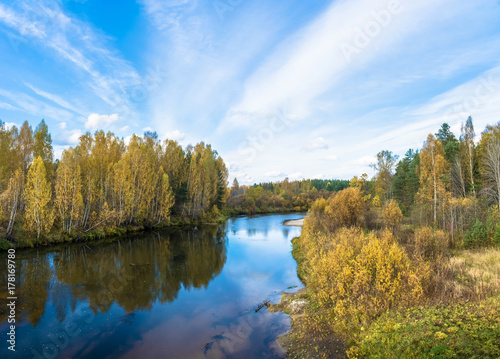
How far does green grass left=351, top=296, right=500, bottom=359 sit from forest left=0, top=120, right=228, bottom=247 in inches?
1099

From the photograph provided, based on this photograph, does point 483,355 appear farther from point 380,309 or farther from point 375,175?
point 375,175

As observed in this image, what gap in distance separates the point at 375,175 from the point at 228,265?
3724 centimetres

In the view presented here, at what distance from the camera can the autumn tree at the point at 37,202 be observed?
22.5 metres

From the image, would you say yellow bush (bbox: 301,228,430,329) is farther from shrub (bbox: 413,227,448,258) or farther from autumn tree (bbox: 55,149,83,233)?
autumn tree (bbox: 55,149,83,233)

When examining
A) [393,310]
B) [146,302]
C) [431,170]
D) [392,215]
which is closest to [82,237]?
[146,302]

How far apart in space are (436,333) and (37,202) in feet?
96.0

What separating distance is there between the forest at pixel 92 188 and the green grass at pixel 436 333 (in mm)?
27912

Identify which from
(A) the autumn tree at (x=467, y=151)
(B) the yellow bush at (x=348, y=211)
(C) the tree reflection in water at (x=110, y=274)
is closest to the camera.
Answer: (C) the tree reflection in water at (x=110, y=274)

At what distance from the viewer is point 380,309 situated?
25.6 ft

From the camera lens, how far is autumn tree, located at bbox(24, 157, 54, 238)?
73.8 ft

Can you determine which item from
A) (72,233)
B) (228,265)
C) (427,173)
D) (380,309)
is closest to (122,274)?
(228,265)

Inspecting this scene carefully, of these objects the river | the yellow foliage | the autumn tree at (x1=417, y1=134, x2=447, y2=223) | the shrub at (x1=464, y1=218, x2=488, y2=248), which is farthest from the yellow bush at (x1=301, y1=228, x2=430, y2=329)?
the autumn tree at (x1=417, y1=134, x2=447, y2=223)

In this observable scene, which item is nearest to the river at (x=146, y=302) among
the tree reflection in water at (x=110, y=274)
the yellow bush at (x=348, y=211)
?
the tree reflection in water at (x=110, y=274)

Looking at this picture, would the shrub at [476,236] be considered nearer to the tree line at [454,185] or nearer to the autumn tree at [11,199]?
the tree line at [454,185]
